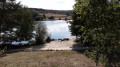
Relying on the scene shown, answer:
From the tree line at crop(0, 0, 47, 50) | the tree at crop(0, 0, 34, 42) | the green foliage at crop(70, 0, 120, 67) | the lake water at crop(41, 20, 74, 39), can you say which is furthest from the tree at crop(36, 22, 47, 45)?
the green foliage at crop(70, 0, 120, 67)

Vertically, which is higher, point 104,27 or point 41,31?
point 104,27

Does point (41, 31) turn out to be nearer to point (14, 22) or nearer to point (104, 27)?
point (14, 22)

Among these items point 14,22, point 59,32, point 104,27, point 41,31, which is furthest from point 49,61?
point 59,32

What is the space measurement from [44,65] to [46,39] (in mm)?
14423

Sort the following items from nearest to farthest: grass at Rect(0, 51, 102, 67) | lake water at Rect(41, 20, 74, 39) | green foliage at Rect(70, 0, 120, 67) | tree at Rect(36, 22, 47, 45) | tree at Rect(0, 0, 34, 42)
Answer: green foliage at Rect(70, 0, 120, 67), grass at Rect(0, 51, 102, 67), tree at Rect(0, 0, 34, 42), tree at Rect(36, 22, 47, 45), lake water at Rect(41, 20, 74, 39)

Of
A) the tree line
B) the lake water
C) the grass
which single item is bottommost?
the lake water

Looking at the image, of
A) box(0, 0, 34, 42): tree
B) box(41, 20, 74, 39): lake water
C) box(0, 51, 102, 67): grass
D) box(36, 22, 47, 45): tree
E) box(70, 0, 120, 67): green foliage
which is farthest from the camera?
box(41, 20, 74, 39): lake water

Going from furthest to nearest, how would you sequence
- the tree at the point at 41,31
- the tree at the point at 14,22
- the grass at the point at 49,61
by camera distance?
the tree at the point at 41,31 < the tree at the point at 14,22 < the grass at the point at 49,61

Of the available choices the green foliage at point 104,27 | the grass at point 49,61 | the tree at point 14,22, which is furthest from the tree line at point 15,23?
the green foliage at point 104,27

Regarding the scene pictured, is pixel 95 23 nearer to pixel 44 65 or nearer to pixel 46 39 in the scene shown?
pixel 44 65

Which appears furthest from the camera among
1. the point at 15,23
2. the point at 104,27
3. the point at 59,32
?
the point at 59,32

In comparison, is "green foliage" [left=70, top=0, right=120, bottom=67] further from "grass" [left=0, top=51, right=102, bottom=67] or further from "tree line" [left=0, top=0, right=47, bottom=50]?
"tree line" [left=0, top=0, right=47, bottom=50]

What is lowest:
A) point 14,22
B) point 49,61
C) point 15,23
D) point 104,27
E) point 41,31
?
point 49,61

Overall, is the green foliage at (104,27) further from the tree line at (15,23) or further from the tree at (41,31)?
the tree at (41,31)
